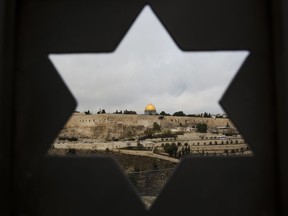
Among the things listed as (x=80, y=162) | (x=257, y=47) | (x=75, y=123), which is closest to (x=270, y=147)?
(x=257, y=47)

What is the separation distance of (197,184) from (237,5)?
2.32ft

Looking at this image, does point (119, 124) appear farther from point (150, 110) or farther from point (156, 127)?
point (150, 110)

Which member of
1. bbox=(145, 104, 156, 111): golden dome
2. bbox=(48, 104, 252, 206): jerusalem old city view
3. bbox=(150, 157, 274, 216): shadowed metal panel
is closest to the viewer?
bbox=(150, 157, 274, 216): shadowed metal panel

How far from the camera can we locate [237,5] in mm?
1027

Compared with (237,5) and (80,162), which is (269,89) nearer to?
(237,5)

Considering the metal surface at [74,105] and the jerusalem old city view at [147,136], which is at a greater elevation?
the jerusalem old city view at [147,136]

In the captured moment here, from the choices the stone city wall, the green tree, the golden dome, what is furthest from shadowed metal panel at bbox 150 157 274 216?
the golden dome

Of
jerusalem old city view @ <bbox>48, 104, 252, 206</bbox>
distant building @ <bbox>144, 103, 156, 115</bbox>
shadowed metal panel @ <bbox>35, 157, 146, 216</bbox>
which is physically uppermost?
distant building @ <bbox>144, 103, 156, 115</bbox>

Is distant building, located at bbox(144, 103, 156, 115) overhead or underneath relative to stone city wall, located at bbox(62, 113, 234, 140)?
overhead

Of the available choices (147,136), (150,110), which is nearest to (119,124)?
(147,136)

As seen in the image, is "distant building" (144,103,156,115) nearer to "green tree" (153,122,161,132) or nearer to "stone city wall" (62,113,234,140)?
"stone city wall" (62,113,234,140)

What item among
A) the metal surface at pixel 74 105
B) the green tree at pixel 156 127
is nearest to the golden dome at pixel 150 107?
the green tree at pixel 156 127

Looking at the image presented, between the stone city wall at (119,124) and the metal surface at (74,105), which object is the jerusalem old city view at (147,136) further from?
the metal surface at (74,105)

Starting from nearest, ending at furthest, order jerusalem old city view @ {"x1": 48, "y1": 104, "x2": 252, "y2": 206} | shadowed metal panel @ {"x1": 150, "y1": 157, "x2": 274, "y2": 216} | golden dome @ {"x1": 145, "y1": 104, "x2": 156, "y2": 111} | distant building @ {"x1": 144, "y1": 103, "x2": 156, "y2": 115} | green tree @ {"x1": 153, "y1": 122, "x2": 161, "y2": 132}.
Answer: shadowed metal panel @ {"x1": 150, "y1": 157, "x2": 274, "y2": 216} → jerusalem old city view @ {"x1": 48, "y1": 104, "x2": 252, "y2": 206} → green tree @ {"x1": 153, "y1": 122, "x2": 161, "y2": 132} → distant building @ {"x1": 144, "y1": 103, "x2": 156, "y2": 115} → golden dome @ {"x1": 145, "y1": 104, "x2": 156, "y2": 111}
